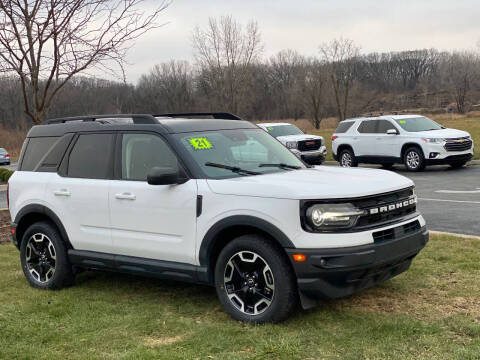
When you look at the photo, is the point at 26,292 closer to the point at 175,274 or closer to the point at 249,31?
the point at 175,274

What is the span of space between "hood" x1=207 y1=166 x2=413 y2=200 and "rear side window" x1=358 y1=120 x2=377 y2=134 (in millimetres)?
15289

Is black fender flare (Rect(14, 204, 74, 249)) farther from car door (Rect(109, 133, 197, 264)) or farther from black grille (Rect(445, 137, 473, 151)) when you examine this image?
black grille (Rect(445, 137, 473, 151))

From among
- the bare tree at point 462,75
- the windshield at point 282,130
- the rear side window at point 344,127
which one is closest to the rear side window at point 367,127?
the rear side window at point 344,127

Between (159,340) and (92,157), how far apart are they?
221 centimetres

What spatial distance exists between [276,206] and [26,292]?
321 cm

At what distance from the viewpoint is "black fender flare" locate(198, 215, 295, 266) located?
447 cm

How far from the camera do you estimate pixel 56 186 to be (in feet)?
19.8

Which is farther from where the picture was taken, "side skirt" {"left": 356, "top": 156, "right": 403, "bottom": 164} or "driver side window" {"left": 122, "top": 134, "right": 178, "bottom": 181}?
"side skirt" {"left": 356, "top": 156, "right": 403, "bottom": 164}

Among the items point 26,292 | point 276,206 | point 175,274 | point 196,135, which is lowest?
point 26,292

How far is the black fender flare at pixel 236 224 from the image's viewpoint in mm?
4473

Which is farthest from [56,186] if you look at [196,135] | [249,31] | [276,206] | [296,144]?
[249,31]

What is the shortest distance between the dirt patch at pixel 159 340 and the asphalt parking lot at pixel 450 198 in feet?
17.3

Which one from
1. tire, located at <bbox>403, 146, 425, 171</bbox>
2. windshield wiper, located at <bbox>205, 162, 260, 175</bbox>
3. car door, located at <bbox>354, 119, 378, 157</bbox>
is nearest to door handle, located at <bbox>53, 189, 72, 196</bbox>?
windshield wiper, located at <bbox>205, 162, 260, 175</bbox>

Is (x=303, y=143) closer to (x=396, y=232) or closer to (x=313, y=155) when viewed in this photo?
(x=313, y=155)
